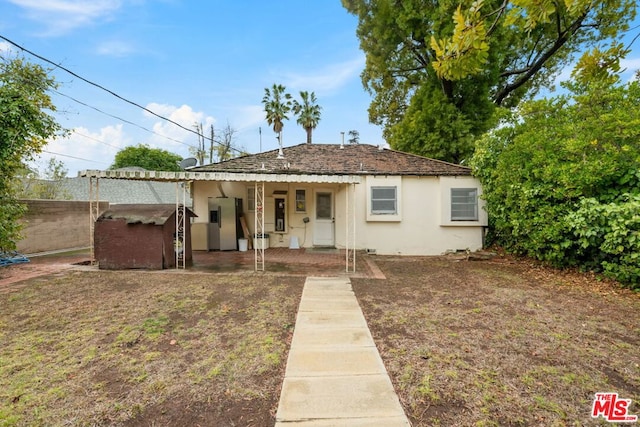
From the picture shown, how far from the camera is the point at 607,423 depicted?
2.30m

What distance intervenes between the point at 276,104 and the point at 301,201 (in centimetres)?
1545

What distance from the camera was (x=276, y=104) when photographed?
77.4 ft

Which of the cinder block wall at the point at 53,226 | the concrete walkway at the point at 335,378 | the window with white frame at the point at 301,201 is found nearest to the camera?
the concrete walkway at the point at 335,378

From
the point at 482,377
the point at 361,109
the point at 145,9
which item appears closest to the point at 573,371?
the point at 482,377

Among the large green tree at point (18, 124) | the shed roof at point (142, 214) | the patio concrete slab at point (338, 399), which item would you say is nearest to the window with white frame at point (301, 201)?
the shed roof at point (142, 214)

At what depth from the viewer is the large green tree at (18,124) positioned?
6.85m

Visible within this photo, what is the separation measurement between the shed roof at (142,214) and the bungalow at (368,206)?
9.20 feet

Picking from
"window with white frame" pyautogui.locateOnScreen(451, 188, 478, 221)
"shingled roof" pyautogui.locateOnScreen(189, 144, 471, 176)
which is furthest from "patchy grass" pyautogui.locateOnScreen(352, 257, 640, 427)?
"shingled roof" pyautogui.locateOnScreen(189, 144, 471, 176)

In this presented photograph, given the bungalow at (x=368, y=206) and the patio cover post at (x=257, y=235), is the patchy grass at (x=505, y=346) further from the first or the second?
the bungalow at (x=368, y=206)

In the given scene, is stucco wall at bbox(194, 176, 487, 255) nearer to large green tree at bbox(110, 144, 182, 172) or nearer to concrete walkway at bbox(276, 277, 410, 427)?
concrete walkway at bbox(276, 277, 410, 427)

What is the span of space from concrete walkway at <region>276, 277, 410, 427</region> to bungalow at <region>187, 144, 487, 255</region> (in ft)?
19.7

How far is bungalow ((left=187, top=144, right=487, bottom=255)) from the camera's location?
10258 mm

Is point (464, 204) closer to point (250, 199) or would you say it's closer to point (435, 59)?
point (435, 59)

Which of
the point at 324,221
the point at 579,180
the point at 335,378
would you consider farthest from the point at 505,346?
the point at 324,221
